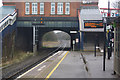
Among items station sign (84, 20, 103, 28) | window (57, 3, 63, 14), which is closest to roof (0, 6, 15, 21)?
window (57, 3, 63, 14)

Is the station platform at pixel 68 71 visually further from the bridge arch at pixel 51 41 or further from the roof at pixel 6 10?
the bridge arch at pixel 51 41

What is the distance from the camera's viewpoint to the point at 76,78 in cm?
934

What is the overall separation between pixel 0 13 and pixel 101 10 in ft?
64.4

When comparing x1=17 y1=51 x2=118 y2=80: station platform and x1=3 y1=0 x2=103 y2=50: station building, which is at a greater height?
x1=3 y1=0 x2=103 y2=50: station building

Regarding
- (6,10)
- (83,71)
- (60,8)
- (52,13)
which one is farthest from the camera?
(60,8)

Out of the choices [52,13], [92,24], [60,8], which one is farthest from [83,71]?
[60,8]

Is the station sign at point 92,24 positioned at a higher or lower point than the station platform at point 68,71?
higher

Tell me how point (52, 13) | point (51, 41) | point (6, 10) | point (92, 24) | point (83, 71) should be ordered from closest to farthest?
1. point (83, 71)
2. point (92, 24)
3. point (6, 10)
4. point (52, 13)
5. point (51, 41)

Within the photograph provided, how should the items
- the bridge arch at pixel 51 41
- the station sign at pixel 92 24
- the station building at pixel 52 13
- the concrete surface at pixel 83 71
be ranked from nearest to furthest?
the concrete surface at pixel 83 71, the station sign at pixel 92 24, the station building at pixel 52 13, the bridge arch at pixel 51 41

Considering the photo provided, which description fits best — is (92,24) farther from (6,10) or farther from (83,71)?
(83,71)

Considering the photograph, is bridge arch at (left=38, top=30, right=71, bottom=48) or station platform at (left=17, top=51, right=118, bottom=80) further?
bridge arch at (left=38, top=30, right=71, bottom=48)

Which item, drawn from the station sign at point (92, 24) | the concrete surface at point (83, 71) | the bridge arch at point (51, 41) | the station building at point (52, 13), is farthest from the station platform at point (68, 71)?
the bridge arch at point (51, 41)

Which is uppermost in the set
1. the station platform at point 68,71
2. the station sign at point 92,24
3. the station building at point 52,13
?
the station building at point 52,13

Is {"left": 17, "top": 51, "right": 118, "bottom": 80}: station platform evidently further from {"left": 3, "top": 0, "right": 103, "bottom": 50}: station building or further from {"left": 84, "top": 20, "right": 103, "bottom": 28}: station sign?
{"left": 3, "top": 0, "right": 103, "bottom": 50}: station building
